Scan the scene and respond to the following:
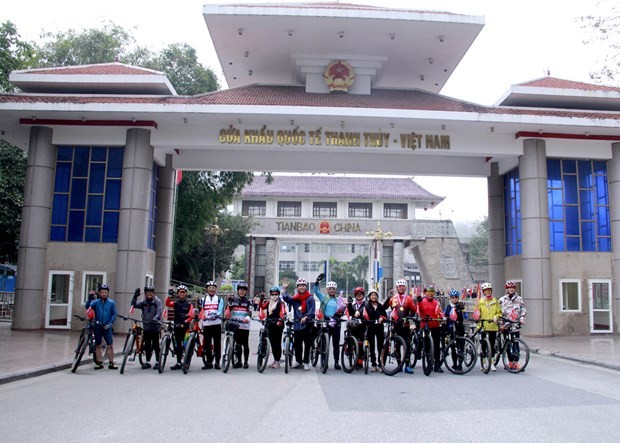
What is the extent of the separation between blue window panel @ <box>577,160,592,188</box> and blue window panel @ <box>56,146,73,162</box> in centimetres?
1757

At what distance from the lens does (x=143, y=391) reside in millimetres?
9102

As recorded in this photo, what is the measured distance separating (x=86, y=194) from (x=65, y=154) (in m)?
1.57

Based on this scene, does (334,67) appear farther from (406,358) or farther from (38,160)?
(406,358)

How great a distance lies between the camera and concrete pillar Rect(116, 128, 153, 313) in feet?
61.9

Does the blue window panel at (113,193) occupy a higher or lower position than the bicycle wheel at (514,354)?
higher

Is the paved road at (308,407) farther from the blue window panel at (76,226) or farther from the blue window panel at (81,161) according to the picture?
the blue window panel at (81,161)

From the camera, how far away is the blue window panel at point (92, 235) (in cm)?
1961

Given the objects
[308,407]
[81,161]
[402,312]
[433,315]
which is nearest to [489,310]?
[433,315]

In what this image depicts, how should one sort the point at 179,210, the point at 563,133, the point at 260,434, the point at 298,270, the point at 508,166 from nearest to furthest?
1. the point at 260,434
2. the point at 563,133
3. the point at 508,166
4. the point at 179,210
5. the point at 298,270

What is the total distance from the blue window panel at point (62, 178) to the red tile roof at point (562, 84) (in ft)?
51.9

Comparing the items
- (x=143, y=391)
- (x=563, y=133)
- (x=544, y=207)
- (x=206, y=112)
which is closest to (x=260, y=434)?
(x=143, y=391)

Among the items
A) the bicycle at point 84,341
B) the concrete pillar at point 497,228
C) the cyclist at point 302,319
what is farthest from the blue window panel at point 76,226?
the concrete pillar at point 497,228

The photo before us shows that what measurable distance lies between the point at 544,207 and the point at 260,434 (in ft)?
52.7

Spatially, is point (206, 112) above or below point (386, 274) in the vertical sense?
above
